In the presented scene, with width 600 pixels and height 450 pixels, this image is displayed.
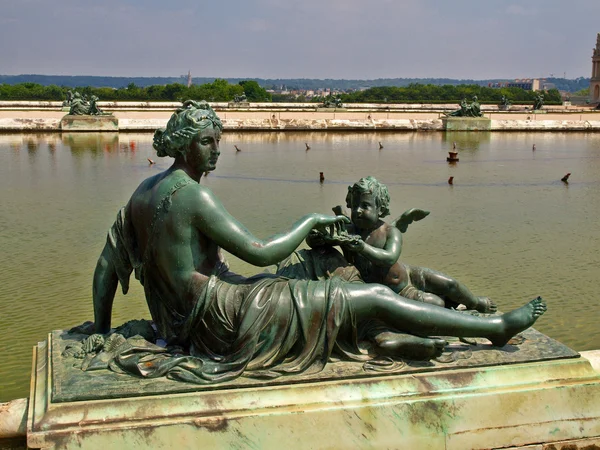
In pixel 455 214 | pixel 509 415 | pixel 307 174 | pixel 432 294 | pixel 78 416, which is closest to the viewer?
pixel 78 416

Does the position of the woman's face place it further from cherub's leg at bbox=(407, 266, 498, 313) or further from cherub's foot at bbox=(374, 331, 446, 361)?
cherub's leg at bbox=(407, 266, 498, 313)

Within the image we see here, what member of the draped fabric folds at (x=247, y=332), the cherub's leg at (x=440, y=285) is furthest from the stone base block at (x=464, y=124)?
the draped fabric folds at (x=247, y=332)

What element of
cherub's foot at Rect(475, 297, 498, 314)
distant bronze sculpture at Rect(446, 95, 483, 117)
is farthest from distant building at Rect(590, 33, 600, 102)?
cherub's foot at Rect(475, 297, 498, 314)

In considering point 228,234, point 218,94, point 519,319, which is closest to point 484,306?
point 519,319

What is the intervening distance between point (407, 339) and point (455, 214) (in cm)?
858

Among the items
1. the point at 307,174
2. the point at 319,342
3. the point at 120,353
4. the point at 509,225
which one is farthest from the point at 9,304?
the point at 307,174

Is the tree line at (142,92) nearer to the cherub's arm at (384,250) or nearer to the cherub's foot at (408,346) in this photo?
the cherub's arm at (384,250)

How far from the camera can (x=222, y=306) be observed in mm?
4172

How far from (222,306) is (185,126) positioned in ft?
3.23

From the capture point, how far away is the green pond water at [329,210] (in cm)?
720

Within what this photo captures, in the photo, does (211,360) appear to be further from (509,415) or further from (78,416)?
(509,415)

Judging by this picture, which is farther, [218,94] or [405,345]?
[218,94]

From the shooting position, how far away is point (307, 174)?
729 inches

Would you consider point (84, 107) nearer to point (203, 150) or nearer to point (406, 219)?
point (406, 219)
